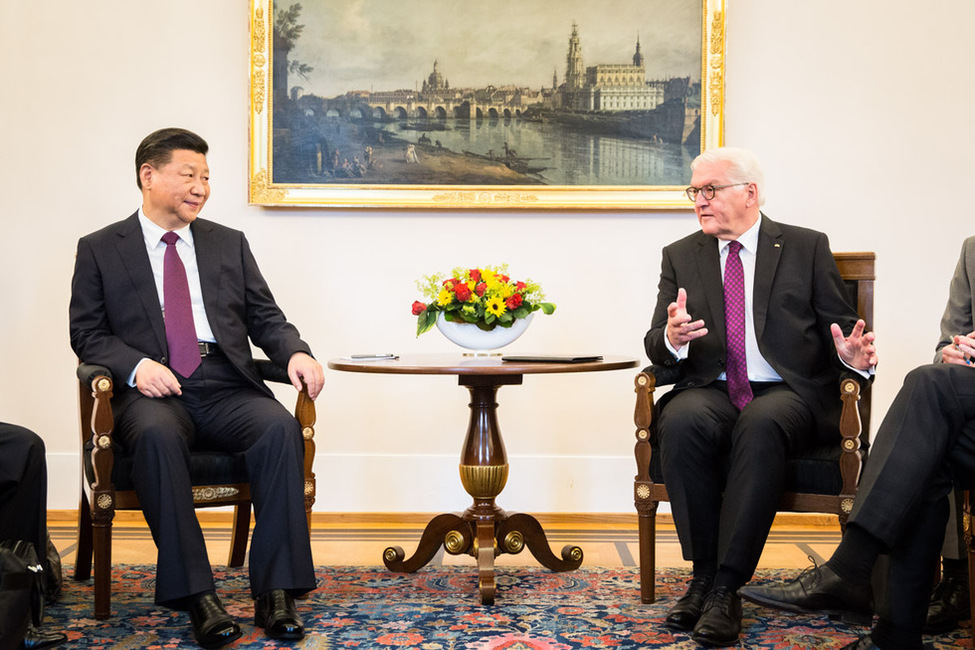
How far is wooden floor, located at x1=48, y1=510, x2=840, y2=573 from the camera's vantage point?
3732 mm

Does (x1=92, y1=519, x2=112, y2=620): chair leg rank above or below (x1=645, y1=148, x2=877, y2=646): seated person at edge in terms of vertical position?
below

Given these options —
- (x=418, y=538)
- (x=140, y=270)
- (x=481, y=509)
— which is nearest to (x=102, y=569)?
(x=140, y=270)

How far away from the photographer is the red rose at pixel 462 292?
320 centimetres

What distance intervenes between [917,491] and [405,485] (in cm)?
269

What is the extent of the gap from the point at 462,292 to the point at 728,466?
3.34ft

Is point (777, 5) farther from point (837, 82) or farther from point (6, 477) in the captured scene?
point (6, 477)

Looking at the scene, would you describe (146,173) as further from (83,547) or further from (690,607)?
(690,607)

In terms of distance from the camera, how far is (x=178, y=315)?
3.18m

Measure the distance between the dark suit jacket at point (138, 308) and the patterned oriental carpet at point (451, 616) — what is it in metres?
0.71

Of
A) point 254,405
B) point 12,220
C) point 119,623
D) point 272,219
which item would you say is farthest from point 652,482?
point 12,220

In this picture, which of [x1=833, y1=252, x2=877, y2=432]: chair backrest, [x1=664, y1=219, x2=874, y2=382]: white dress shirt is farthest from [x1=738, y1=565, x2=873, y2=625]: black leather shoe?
[x1=833, y1=252, x2=877, y2=432]: chair backrest

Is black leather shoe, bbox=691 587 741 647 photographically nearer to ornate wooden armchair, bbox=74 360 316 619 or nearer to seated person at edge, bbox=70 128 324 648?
seated person at edge, bbox=70 128 324 648

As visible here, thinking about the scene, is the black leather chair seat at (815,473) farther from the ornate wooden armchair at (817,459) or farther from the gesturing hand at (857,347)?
the gesturing hand at (857,347)

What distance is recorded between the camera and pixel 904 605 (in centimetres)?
228
